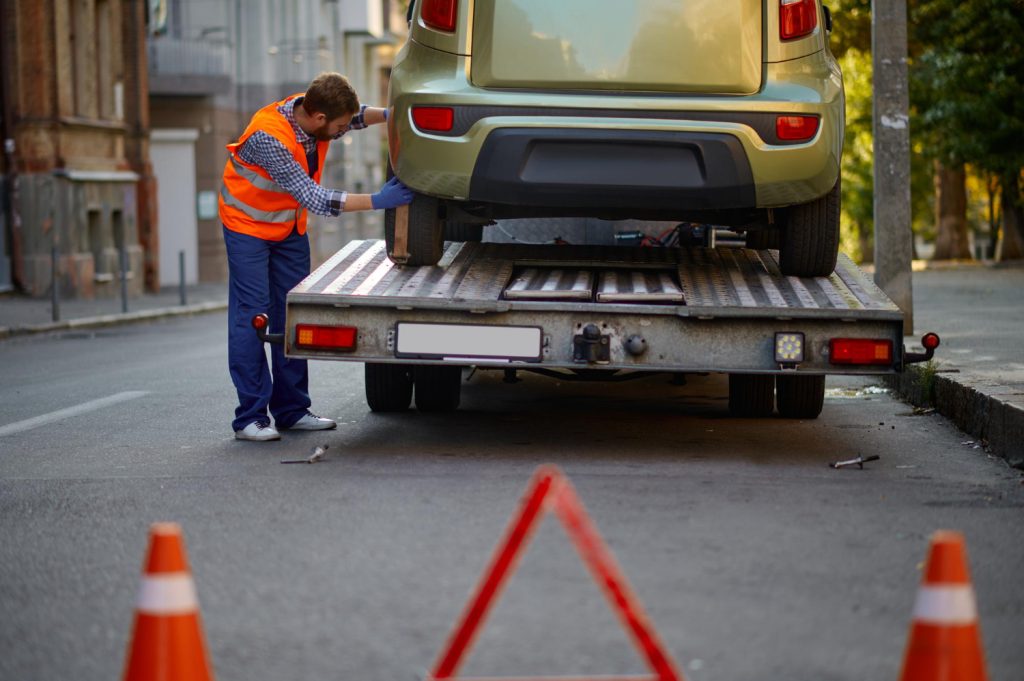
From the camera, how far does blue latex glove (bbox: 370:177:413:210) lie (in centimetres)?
783

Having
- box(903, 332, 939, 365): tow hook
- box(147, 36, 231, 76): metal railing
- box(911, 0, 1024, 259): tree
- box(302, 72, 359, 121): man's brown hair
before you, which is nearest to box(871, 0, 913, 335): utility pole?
box(903, 332, 939, 365): tow hook

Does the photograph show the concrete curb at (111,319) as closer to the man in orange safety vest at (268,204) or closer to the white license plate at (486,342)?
the man in orange safety vest at (268,204)

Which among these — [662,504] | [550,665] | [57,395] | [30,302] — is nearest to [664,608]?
[550,665]

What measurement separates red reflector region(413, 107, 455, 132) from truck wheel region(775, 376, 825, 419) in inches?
91.5

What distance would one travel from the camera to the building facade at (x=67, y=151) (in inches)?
1091

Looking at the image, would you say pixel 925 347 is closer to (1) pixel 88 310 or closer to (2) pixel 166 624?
(2) pixel 166 624

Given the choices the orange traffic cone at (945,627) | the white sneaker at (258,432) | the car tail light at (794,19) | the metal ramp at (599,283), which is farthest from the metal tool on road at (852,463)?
the orange traffic cone at (945,627)

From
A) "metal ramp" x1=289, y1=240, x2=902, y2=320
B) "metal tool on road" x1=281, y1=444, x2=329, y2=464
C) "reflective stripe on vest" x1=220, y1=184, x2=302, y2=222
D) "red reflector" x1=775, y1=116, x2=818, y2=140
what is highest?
"red reflector" x1=775, y1=116, x2=818, y2=140

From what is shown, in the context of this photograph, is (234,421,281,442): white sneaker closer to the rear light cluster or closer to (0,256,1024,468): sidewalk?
the rear light cluster

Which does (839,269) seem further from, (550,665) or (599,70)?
(550,665)

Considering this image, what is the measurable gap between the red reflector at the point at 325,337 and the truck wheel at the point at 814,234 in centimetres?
212

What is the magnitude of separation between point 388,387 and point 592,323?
1.99 metres

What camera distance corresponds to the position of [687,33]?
7.56 meters

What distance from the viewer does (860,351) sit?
7.24 m
